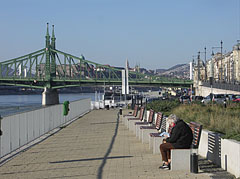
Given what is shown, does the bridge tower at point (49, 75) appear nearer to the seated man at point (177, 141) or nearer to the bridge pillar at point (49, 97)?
the bridge pillar at point (49, 97)

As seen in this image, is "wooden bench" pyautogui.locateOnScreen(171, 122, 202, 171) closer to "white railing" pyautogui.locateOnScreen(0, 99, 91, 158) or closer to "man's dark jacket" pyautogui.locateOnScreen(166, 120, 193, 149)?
"man's dark jacket" pyautogui.locateOnScreen(166, 120, 193, 149)

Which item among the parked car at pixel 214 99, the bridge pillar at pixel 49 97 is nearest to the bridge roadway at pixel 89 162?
the parked car at pixel 214 99

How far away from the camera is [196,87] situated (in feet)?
254

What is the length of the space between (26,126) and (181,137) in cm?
693

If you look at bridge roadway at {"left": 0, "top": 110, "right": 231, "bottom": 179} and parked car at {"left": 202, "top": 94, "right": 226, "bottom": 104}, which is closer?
bridge roadway at {"left": 0, "top": 110, "right": 231, "bottom": 179}

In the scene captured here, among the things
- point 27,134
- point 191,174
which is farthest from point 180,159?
point 27,134

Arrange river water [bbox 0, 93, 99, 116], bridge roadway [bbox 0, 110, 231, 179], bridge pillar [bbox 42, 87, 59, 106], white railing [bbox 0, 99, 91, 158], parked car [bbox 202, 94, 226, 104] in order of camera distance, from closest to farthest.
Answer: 1. bridge roadway [bbox 0, 110, 231, 179]
2. white railing [bbox 0, 99, 91, 158]
3. parked car [bbox 202, 94, 226, 104]
4. river water [bbox 0, 93, 99, 116]
5. bridge pillar [bbox 42, 87, 59, 106]

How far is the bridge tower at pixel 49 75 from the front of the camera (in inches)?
3287

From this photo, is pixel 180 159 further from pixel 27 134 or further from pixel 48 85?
pixel 48 85

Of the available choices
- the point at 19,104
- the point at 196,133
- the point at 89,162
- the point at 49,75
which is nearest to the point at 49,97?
the point at 19,104

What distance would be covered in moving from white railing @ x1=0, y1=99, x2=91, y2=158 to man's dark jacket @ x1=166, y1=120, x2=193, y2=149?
4.44 metres

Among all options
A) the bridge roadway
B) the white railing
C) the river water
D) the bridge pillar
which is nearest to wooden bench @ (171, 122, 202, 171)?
the bridge roadway

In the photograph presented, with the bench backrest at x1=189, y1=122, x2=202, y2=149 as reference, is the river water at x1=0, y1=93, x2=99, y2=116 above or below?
below

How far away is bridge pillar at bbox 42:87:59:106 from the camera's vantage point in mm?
82875
